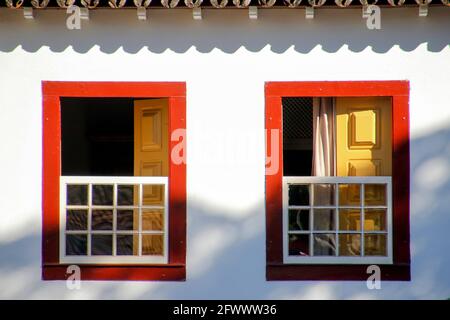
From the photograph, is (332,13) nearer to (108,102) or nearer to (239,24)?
(239,24)

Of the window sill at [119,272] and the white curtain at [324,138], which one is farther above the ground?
the white curtain at [324,138]

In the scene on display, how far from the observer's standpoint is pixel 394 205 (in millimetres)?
8477

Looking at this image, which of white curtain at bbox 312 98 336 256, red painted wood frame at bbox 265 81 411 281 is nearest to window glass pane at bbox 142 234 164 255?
red painted wood frame at bbox 265 81 411 281

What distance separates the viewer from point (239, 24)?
28.0 feet

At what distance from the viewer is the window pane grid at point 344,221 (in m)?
8.57

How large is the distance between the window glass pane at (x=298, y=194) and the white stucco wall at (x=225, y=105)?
0.52 metres

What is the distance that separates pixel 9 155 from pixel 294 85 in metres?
2.84

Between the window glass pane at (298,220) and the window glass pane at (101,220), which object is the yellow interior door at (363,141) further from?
the window glass pane at (101,220)

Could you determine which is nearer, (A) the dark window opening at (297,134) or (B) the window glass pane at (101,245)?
(B) the window glass pane at (101,245)

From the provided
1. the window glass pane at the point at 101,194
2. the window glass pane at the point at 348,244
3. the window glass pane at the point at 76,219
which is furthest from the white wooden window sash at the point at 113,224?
the window glass pane at the point at 348,244

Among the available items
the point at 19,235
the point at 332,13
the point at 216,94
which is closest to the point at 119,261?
the point at 19,235

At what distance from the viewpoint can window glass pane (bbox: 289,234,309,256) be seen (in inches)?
344

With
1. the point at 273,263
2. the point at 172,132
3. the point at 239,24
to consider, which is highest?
the point at 239,24

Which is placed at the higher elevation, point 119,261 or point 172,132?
point 172,132
